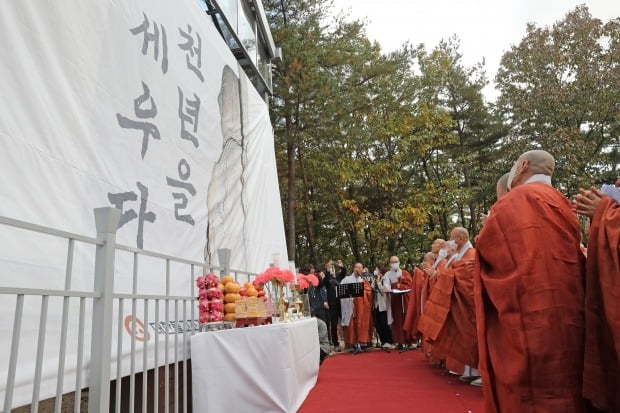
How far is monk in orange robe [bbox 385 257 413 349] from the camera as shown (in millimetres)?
7613

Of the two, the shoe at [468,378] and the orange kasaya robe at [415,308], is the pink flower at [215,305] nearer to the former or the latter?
the shoe at [468,378]

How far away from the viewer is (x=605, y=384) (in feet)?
5.88

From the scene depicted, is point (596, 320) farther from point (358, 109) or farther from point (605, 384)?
point (358, 109)

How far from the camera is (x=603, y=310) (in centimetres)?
184

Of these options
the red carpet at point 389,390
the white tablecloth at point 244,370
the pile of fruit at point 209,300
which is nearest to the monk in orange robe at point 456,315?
the red carpet at point 389,390

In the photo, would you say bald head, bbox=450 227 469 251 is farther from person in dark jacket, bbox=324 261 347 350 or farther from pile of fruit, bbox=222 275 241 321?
person in dark jacket, bbox=324 261 347 350

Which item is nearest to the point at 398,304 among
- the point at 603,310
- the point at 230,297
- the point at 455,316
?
the point at 455,316

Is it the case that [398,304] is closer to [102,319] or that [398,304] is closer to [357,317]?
[357,317]

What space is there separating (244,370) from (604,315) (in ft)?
6.03

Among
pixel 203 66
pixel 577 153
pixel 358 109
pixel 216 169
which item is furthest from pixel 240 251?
pixel 577 153

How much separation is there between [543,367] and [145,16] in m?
3.51

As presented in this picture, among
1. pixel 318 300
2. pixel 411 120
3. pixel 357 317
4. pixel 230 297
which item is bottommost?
pixel 357 317

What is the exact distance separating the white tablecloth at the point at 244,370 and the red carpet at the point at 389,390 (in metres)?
0.50

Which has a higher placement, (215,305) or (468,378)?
(215,305)
